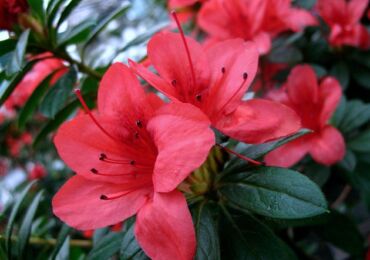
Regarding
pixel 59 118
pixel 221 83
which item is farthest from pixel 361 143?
pixel 59 118

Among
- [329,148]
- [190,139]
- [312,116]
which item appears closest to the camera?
[190,139]

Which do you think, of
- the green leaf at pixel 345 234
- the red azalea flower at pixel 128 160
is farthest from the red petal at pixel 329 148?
the red azalea flower at pixel 128 160

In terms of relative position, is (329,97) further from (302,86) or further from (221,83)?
(221,83)

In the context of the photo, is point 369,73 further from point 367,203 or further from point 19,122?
point 19,122

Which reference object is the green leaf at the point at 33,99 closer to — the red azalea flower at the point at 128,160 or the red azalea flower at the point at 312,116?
the red azalea flower at the point at 128,160

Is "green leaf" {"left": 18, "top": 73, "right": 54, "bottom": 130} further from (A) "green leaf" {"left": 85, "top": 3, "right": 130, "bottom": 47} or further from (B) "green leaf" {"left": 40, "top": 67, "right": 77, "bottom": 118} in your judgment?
(A) "green leaf" {"left": 85, "top": 3, "right": 130, "bottom": 47}

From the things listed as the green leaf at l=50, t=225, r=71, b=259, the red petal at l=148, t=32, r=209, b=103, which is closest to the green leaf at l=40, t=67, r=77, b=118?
the green leaf at l=50, t=225, r=71, b=259
